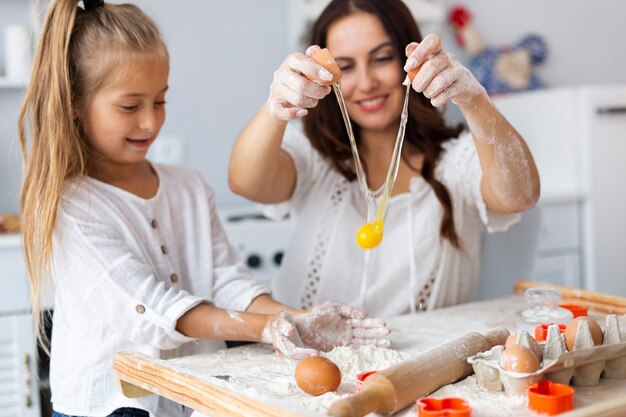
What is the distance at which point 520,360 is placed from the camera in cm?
88

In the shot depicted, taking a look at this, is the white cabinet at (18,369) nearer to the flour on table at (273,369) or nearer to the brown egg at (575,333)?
the flour on table at (273,369)

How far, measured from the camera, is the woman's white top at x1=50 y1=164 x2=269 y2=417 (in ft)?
3.91

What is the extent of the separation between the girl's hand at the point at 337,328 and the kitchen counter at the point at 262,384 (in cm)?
4

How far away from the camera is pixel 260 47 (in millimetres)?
3020

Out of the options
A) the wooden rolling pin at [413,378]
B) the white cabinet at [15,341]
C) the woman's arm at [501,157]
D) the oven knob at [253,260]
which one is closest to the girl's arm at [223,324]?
the wooden rolling pin at [413,378]

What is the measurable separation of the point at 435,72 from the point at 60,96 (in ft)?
1.90

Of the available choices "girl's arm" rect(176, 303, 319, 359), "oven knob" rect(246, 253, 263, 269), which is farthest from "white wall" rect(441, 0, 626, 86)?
"girl's arm" rect(176, 303, 319, 359)

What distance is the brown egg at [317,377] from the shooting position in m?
0.93

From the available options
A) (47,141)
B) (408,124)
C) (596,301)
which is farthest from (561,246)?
(47,141)

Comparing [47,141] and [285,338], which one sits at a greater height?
[47,141]

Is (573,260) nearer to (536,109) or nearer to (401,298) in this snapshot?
(536,109)

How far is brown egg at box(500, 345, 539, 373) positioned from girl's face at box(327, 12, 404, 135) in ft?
2.72

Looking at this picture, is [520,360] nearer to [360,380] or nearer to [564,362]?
[564,362]

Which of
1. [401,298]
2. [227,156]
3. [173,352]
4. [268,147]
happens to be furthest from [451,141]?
[227,156]
